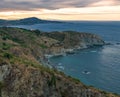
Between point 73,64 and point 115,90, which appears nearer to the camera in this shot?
point 115,90

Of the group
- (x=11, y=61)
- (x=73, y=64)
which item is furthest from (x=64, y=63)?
(x=11, y=61)

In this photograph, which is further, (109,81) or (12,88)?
(109,81)

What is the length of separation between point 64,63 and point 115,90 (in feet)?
222

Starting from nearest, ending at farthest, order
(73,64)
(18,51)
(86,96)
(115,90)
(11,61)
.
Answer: (86,96)
(11,61)
(115,90)
(18,51)
(73,64)

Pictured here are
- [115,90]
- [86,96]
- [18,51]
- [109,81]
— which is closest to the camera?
[86,96]

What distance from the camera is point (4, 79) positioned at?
258 feet

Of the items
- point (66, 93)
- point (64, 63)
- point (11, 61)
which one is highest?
point (11, 61)

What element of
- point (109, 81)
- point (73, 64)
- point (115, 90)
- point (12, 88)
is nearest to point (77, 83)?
point (12, 88)

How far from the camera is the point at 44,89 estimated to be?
79688 millimetres

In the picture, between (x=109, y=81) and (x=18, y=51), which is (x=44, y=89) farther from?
(x=18, y=51)

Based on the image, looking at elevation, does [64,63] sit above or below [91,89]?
below

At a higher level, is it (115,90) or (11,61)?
(11,61)

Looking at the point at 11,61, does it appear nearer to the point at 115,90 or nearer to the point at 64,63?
the point at 115,90

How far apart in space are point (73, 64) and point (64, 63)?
6912 millimetres
